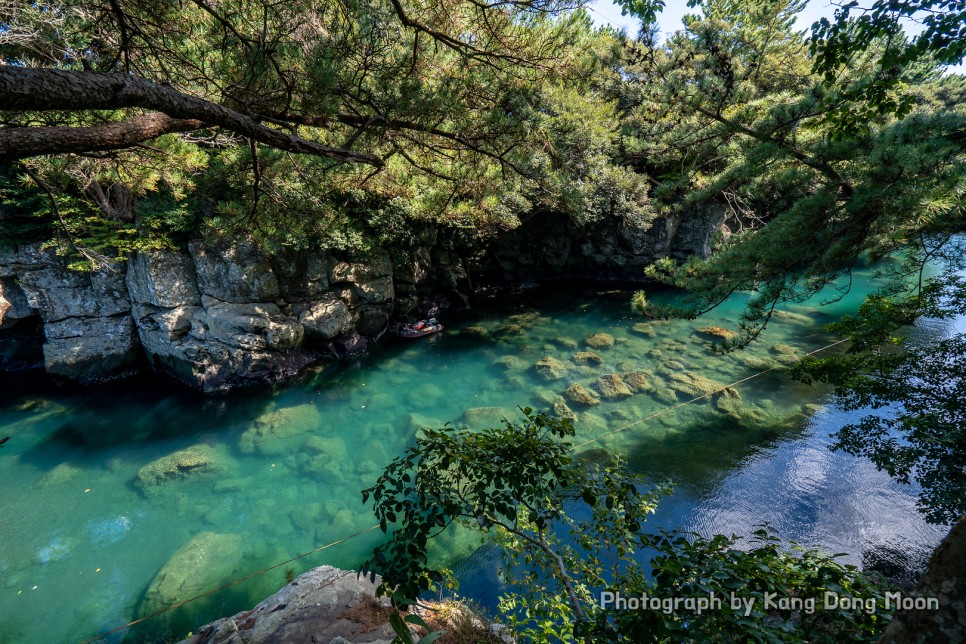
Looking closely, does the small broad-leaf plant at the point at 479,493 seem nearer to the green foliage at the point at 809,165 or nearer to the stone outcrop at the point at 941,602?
the stone outcrop at the point at 941,602

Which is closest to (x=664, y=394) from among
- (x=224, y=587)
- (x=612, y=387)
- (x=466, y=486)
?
(x=612, y=387)

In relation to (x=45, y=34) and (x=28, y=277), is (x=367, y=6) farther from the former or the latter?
(x=28, y=277)

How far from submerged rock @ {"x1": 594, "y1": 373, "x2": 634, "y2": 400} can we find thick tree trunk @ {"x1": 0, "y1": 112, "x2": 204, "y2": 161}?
7958 millimetres

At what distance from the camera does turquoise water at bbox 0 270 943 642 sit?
4.69 meters

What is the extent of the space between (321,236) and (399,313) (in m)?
3.58

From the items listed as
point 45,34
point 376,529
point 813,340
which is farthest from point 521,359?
point 45,34

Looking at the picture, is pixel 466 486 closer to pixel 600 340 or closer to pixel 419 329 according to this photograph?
pixel 600 340

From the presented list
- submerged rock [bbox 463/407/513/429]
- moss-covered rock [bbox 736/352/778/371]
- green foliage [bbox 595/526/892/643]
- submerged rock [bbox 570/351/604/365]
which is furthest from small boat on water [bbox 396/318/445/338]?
green foliage [bbox 595/526/892/643]

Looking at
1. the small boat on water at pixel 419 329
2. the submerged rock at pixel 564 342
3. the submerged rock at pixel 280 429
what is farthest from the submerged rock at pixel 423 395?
the submerged rock at pixel 564 342

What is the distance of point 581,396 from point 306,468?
540 centimetres

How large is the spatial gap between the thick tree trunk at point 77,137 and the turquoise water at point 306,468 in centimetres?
480

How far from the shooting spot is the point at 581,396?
26.4ft

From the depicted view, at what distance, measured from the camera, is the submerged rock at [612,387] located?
26.8 ft

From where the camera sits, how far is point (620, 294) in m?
14.5
